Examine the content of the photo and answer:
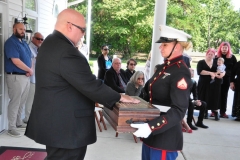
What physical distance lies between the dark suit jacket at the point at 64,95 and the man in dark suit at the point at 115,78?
3.45 m

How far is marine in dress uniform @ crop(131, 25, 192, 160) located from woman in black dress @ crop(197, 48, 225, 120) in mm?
4192

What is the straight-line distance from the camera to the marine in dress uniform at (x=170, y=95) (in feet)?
5.39

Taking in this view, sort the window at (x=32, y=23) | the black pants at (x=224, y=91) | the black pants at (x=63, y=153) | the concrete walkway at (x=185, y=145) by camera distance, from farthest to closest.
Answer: the black pants at (x=224, y=91) < the window at (x=32, y=23) < the concrete walkway at (x=185, y=145) < the black pants at (x=63, y=153)

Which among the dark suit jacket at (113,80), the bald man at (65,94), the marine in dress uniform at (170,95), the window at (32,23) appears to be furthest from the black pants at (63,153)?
the window at (32,23)

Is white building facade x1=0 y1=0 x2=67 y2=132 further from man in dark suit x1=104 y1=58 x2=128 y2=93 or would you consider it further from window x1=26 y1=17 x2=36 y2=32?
man in dark suit x1=104 y1=58 x2=128 y2=93

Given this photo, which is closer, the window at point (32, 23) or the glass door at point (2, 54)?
the glass door at point (2, 54)

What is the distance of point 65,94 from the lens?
65.0 inches

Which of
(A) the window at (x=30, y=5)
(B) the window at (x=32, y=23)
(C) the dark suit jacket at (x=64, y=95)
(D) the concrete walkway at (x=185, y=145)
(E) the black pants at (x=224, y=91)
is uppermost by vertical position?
(A) the window at (x=30, y=5)

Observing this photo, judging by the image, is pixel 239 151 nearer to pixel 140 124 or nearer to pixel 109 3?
pixel 140 124

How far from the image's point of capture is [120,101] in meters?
1.78

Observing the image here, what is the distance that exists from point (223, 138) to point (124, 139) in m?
1.77

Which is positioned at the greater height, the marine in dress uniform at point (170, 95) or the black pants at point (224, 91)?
the marine in dress uniform at point (170, 95)

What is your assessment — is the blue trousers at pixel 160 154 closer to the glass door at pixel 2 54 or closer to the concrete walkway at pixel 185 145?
the concrete walkway at pixel 185 145

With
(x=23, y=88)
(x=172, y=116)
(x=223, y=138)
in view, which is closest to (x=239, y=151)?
(x=223, y=138)
